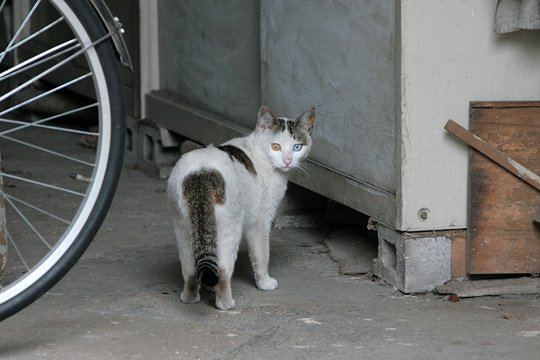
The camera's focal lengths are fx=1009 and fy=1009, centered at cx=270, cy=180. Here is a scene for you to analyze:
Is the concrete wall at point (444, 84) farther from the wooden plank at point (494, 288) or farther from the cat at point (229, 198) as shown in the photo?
the cat at point (229, 198)

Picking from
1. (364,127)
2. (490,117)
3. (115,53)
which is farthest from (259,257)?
(115,53)

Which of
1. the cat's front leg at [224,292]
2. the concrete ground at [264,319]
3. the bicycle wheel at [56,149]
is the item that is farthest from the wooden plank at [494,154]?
the bicycle wheel at [56,149]

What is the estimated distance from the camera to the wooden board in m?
3.89

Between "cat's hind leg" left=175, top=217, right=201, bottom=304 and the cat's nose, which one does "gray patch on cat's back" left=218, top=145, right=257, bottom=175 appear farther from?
"cat's hind leg" left=175, top=217, right=201, bottom=304

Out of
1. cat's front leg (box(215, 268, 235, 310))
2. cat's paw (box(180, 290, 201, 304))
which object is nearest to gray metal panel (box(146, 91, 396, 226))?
cat's front leg (box(215, 268, 235, 310))

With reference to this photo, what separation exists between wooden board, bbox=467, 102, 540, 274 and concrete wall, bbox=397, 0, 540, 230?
5cm

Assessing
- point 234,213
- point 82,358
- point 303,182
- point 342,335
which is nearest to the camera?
point 82,358

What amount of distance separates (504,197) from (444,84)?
52cm

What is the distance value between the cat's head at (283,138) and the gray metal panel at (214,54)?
1.31m

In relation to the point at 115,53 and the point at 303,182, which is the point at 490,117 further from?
the point at 115,53

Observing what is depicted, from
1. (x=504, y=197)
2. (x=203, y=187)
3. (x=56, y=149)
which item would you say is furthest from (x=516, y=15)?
(x=56, y=149)

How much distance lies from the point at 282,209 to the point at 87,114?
3.55 metres

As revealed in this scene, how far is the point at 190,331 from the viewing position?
3500 millimetres

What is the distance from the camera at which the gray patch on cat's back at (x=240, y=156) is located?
403 cm
